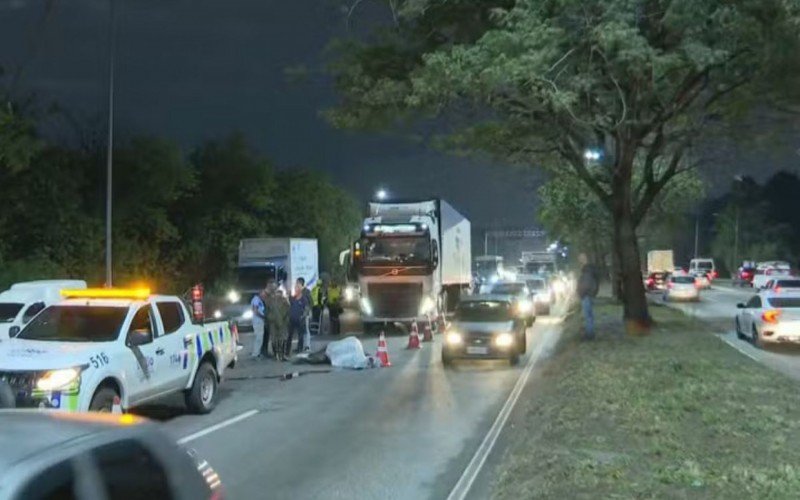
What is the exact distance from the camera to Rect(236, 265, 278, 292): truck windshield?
111 feet

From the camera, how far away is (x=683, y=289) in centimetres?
5003

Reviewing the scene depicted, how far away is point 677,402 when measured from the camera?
11773 mm

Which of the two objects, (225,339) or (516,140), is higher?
(516,140)

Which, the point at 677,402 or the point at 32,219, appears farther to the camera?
the point at 32,219

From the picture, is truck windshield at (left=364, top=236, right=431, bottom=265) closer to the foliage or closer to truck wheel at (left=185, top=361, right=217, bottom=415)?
the foliage

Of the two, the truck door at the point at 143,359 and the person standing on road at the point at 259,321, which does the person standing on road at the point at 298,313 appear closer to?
the person standing on road at the point at 259,321

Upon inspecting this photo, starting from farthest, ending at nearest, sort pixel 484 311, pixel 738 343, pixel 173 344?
pixel 738 343
pixel 484 311
pixel 173 344

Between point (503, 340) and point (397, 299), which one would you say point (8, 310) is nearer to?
point (503, 340)

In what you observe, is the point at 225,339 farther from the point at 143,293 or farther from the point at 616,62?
the point at 616,62

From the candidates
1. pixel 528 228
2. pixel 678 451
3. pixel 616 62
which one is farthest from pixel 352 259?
pixel 528 228

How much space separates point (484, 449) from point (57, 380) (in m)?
4.84

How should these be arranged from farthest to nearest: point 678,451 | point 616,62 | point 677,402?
point 616,62
point 677,402
point 678,451

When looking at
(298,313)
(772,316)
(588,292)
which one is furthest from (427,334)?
(772,316)

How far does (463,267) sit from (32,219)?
53.3ft
